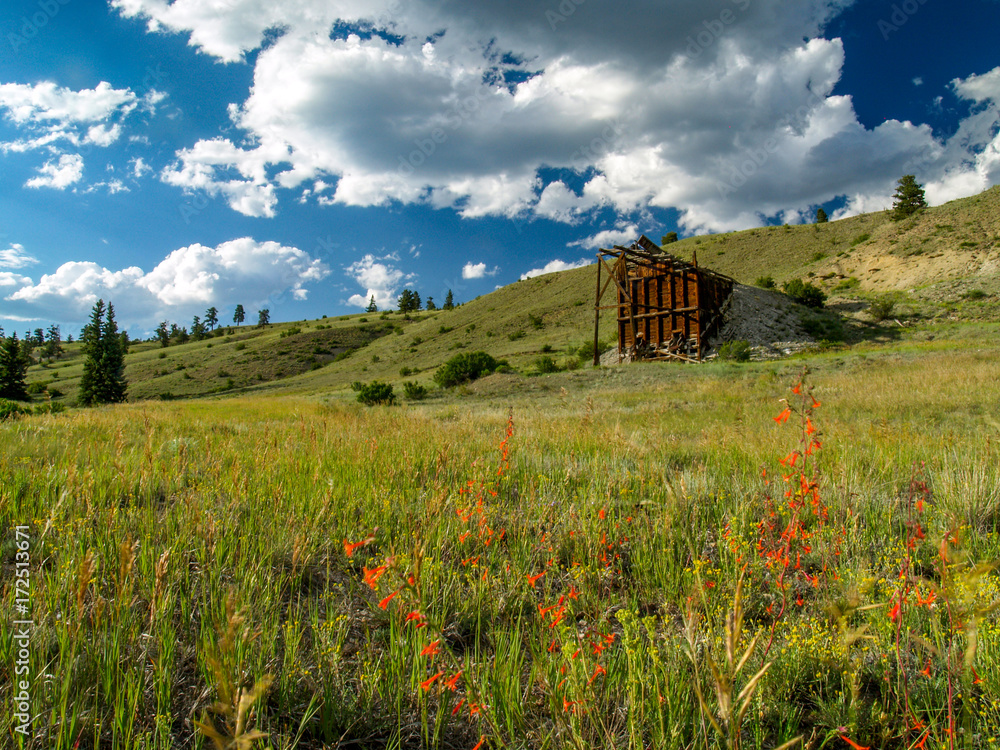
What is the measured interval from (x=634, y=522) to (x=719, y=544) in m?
0.55

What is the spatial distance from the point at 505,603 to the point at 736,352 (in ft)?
83.1

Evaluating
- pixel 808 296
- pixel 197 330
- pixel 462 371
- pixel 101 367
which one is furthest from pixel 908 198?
pixel 197 330

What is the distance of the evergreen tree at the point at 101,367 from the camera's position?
145 feet

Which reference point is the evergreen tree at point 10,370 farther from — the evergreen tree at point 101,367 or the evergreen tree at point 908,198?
the evergreen tree at point 908,198

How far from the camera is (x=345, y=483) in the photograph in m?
3.96

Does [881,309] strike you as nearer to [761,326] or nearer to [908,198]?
[761,326]

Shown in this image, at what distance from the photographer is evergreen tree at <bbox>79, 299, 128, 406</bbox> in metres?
44.3

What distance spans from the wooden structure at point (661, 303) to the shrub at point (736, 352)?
3.71ft

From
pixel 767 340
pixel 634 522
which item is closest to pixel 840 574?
pixel 634 522

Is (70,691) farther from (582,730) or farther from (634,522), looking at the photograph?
(634,522)

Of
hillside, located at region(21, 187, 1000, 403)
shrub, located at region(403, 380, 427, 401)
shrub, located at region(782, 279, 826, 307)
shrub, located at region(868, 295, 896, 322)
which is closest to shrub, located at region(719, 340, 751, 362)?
hillside, located at region(21, 187, 1000, 403)

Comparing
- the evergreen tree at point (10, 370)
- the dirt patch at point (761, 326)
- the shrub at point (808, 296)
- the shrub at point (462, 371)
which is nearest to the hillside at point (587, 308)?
the shrub at point (808, 296)

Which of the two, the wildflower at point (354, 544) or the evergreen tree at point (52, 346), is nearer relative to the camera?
the wildflower at point (354, 544)

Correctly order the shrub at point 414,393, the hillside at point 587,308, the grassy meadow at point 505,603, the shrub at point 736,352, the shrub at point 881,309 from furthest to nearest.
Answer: the hillside at point 587,308, the shrub at point 881,309, the shrub at point 736,352, the shrub at point 414,393, the grassy meadow at point 505,603
